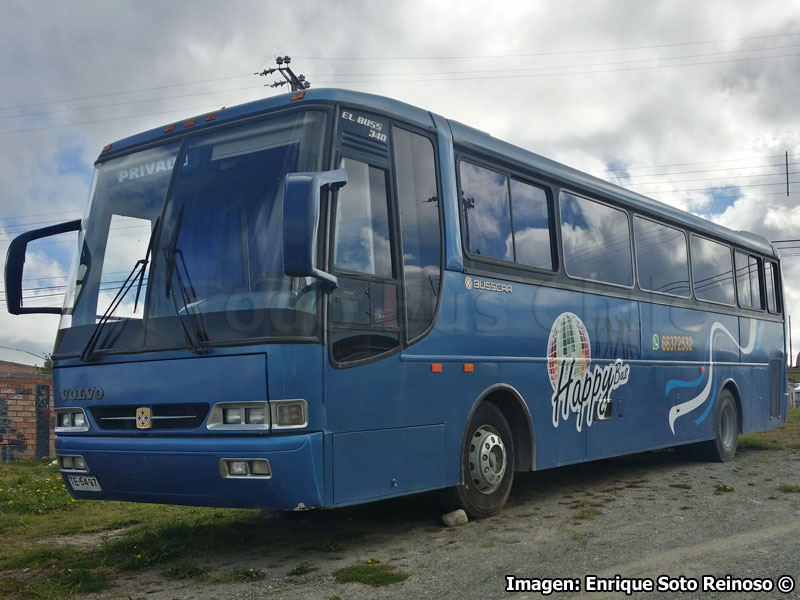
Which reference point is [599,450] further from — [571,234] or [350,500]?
[350,500]

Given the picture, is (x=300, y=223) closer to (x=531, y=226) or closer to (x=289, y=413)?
(x=289, y=413)

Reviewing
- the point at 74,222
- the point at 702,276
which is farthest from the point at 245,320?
the point at 702,276

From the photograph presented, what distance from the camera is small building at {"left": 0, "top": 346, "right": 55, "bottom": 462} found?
1828cm

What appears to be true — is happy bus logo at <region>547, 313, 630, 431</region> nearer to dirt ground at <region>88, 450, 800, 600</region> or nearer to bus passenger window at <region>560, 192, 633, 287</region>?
bus passenger window at <region>560, 192, 633, 287</region>

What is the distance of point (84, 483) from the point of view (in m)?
6.79

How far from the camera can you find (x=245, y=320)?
596 centimetres

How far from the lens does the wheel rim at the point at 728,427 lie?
13230 mm

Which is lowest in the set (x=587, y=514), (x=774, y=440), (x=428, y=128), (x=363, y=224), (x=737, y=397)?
(x=774, y=440)

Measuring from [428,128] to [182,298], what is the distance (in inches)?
103

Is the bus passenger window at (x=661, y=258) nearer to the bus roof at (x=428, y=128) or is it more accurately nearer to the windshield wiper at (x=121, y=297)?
the bus roof at (x=428, y=128)

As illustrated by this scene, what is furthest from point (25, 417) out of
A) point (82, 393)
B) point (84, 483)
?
point (82, 393)

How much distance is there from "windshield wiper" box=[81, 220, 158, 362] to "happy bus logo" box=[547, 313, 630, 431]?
13.6 ft

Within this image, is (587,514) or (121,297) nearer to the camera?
(121,297)

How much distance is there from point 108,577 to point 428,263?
3378mm
